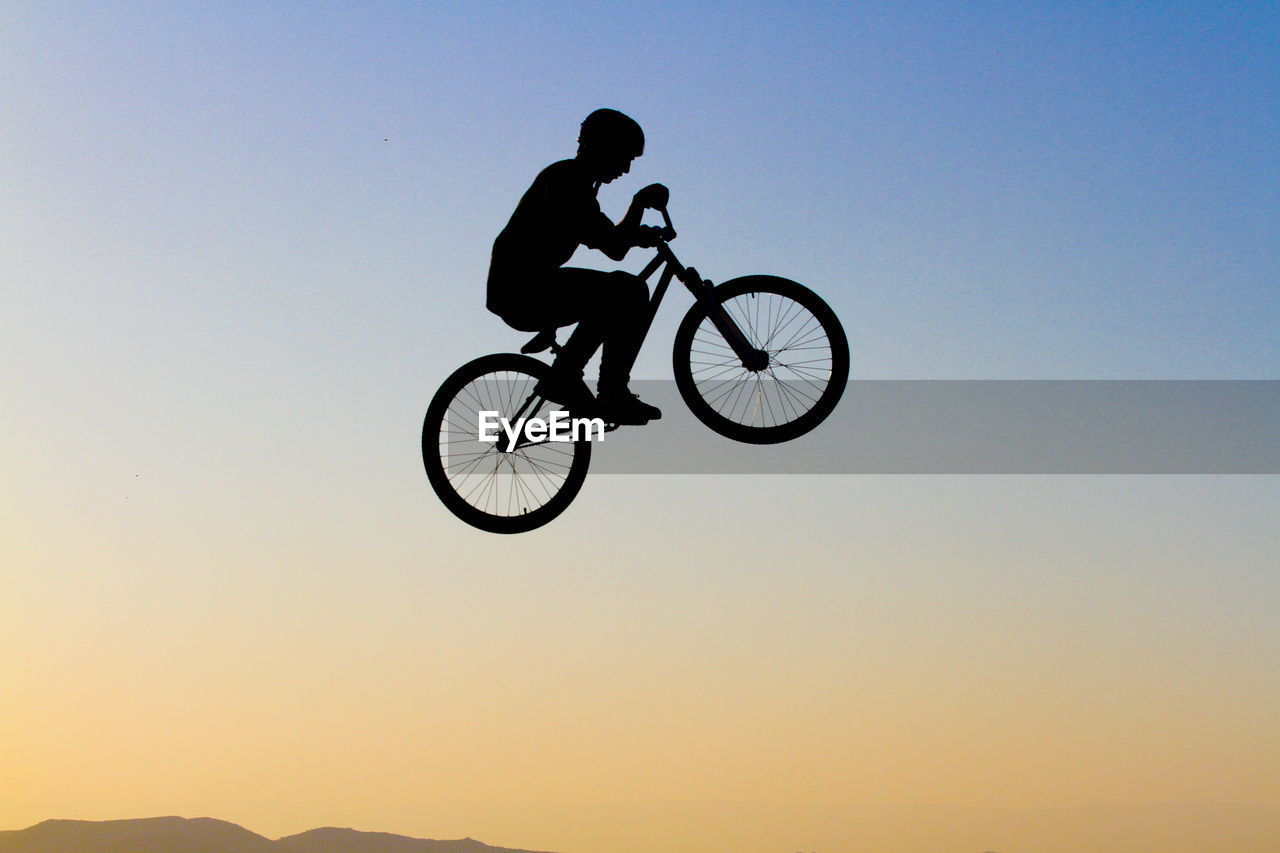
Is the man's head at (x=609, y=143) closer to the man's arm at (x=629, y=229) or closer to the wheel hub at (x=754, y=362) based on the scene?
the man's arm at (x=629, y=229)

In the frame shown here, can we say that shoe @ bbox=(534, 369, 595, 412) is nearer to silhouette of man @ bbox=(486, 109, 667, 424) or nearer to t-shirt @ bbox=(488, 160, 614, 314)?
silhouette of man @ bbox=(486, 109, 667, 424)

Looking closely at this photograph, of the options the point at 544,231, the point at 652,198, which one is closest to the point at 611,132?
the point at 652,198

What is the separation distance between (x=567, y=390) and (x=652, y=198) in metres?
1.75

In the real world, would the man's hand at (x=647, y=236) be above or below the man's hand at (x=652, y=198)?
below

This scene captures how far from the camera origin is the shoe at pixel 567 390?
11.5 meters

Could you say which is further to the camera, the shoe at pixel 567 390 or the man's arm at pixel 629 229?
the shoe at pixel 567 390

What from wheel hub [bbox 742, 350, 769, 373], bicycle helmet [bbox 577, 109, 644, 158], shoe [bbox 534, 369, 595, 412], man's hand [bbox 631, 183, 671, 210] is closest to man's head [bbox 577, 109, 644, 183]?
bicycle helmet [bbox 577, 109, 644, 158]

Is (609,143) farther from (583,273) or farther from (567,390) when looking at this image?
(567,390)

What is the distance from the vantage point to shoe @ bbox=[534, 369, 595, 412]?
11523 mm

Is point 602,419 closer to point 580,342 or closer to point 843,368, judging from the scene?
point 580,342

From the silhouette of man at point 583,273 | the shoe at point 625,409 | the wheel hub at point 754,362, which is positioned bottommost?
the shoe at point 625,409

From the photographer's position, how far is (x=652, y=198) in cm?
1134

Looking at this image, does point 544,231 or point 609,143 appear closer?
point 609,143

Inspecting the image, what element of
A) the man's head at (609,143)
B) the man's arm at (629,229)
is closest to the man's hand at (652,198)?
the man's arm at (629,229)
